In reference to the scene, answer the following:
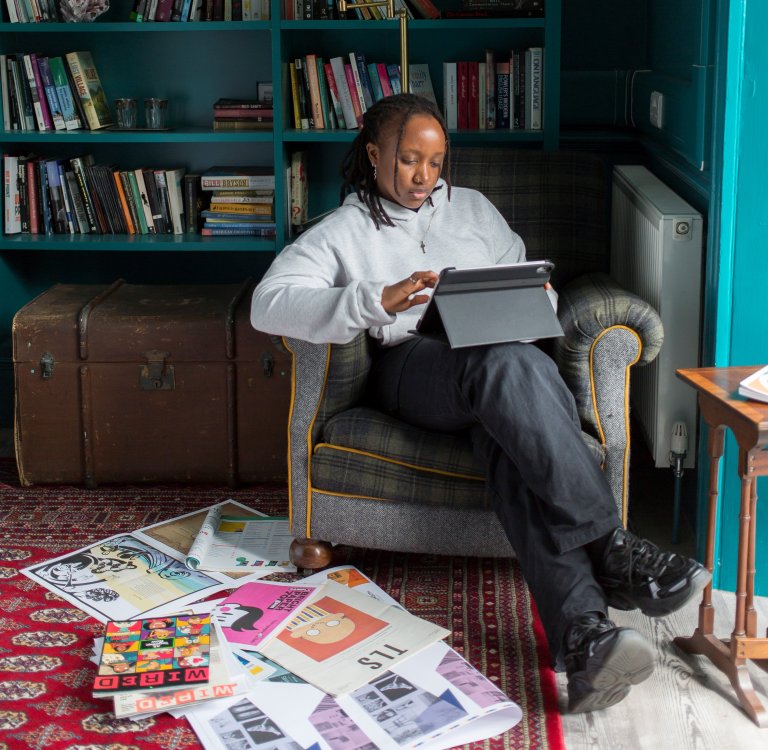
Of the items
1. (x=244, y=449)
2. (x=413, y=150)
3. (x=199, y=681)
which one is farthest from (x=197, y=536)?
(x=413, y=150)

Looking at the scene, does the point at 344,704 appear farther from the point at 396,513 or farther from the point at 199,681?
the point at 396,513

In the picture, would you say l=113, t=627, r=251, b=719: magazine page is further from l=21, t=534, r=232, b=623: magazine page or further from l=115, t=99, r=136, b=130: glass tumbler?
l=115, t=99, r=136, b=130: glass tumbler

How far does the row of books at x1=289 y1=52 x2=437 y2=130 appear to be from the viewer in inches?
122

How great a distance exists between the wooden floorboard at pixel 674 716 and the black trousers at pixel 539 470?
0.13 m

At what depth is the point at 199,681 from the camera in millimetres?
1839

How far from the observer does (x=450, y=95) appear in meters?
3.11

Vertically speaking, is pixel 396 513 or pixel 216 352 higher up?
pixel 216 352

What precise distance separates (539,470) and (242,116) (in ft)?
5.69

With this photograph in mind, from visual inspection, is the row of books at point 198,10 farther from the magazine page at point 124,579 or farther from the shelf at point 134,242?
the magazine page at point 124,579

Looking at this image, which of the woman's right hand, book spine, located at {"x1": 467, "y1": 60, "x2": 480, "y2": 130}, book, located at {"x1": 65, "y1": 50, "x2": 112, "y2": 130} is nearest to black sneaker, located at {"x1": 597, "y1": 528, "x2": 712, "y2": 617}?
the woman's right hand

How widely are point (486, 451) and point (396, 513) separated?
0.94 feet

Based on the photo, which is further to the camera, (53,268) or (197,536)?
(53,268)

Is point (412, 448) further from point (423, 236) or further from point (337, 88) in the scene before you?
point (337, 88)

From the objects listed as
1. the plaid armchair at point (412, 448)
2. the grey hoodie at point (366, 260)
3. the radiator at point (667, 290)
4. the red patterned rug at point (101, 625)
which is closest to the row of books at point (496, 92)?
the radiator at point (667, 290)
